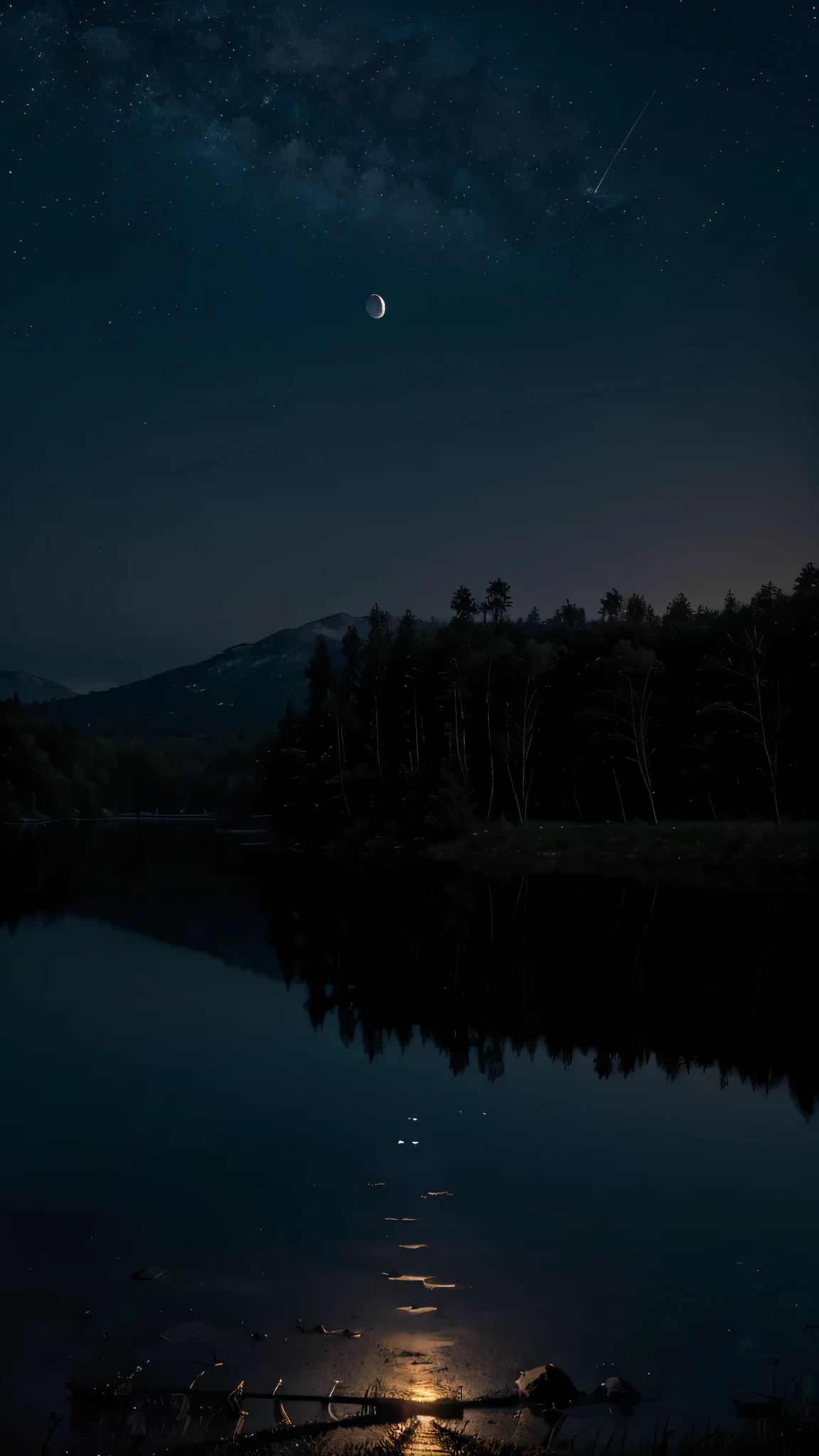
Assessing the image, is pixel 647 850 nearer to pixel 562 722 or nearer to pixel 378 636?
pixel 562 722

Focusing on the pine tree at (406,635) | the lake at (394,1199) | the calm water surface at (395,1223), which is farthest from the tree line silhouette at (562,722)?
the calm water surface at (395,1223)

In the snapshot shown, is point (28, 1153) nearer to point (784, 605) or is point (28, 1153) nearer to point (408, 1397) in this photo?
point (408, 1397)

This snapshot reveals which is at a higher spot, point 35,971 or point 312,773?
point 312,773

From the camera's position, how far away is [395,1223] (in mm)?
10719

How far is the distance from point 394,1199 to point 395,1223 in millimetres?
756

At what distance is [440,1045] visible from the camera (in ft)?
61.9

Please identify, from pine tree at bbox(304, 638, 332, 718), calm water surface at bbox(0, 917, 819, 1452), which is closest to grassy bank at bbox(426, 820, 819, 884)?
pine tree at bbox(304, 638, 332, 718)

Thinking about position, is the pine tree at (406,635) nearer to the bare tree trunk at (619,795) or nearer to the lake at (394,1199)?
the bare tree trunk at (619,795)

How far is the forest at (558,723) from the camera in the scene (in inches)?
2990

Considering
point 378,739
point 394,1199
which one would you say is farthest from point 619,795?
point 394,1199

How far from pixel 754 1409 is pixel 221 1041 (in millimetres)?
14112

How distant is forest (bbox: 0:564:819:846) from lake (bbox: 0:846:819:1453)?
51.5 m

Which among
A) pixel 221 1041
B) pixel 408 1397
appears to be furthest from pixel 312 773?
pixel 408 1397

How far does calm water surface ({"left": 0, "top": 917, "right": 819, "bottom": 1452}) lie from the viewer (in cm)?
812
